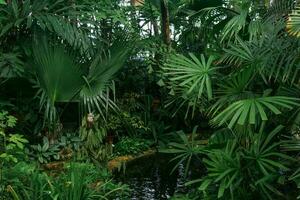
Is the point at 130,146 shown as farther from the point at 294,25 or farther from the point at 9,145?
the point at 294,25

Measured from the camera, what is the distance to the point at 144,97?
806cm

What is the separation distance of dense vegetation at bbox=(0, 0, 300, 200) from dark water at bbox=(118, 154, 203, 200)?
0.22 metres

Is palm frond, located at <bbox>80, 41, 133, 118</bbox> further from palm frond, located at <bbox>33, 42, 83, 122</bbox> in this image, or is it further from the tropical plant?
palm frond, located at <bbox>33, 42, 83, 122</bbox>

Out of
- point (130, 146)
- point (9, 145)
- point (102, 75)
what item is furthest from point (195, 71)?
point (130, 146)

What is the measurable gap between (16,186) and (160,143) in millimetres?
3749

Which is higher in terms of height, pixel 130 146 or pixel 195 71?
pixel 195 71

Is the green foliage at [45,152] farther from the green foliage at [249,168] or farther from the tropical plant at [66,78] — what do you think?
the green foliage at [249,168]

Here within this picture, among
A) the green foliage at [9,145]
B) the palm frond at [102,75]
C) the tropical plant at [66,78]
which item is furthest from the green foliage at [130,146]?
the green foliage at [9,145]

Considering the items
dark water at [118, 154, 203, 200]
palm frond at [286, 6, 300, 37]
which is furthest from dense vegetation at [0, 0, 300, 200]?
dark water at [118, 154, 203, 200]

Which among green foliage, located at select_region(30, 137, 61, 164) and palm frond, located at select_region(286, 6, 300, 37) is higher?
palm frond, located at select_region(286, 6, 300, 37)

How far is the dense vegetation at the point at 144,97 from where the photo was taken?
375 cm

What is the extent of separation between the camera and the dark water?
203 inches

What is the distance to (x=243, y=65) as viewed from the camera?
4.08 meters

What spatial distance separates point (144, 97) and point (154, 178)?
2446 millimetres
